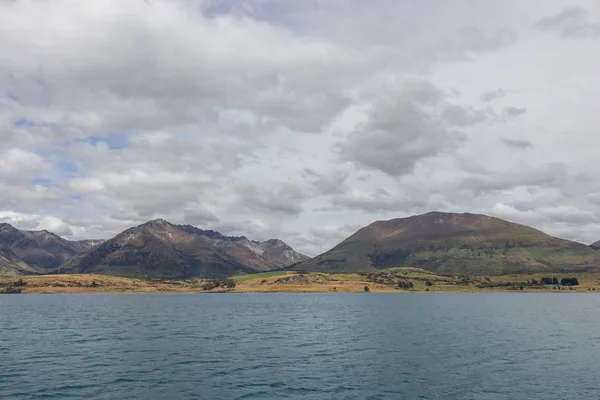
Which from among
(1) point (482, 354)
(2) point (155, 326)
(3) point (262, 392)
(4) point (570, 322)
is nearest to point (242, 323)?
(2) point (155, 326)

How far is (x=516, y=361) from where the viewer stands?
90688mm

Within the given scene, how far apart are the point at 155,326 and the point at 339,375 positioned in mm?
95814

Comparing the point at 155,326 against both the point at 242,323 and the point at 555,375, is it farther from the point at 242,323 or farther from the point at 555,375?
the point at 555,375

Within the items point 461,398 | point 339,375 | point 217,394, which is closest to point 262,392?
point 217,394

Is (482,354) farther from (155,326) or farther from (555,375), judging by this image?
(155,326)

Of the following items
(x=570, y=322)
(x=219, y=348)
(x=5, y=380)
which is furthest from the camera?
(x=570, y=322)

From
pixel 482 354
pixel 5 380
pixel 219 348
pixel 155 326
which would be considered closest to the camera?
pixel 5 380

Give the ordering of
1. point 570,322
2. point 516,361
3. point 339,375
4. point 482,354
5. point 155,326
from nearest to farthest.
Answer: point 339,375 < point 516,361 < point 482,354 < point 155,326 < point 570,322

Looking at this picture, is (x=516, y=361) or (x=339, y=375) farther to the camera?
(x=516, y=361)

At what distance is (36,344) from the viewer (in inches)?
4432

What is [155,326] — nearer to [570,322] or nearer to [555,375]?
[555,375]

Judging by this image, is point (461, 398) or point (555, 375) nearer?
point (461, 398)

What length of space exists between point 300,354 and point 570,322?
121m

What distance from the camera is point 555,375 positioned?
78375mm
